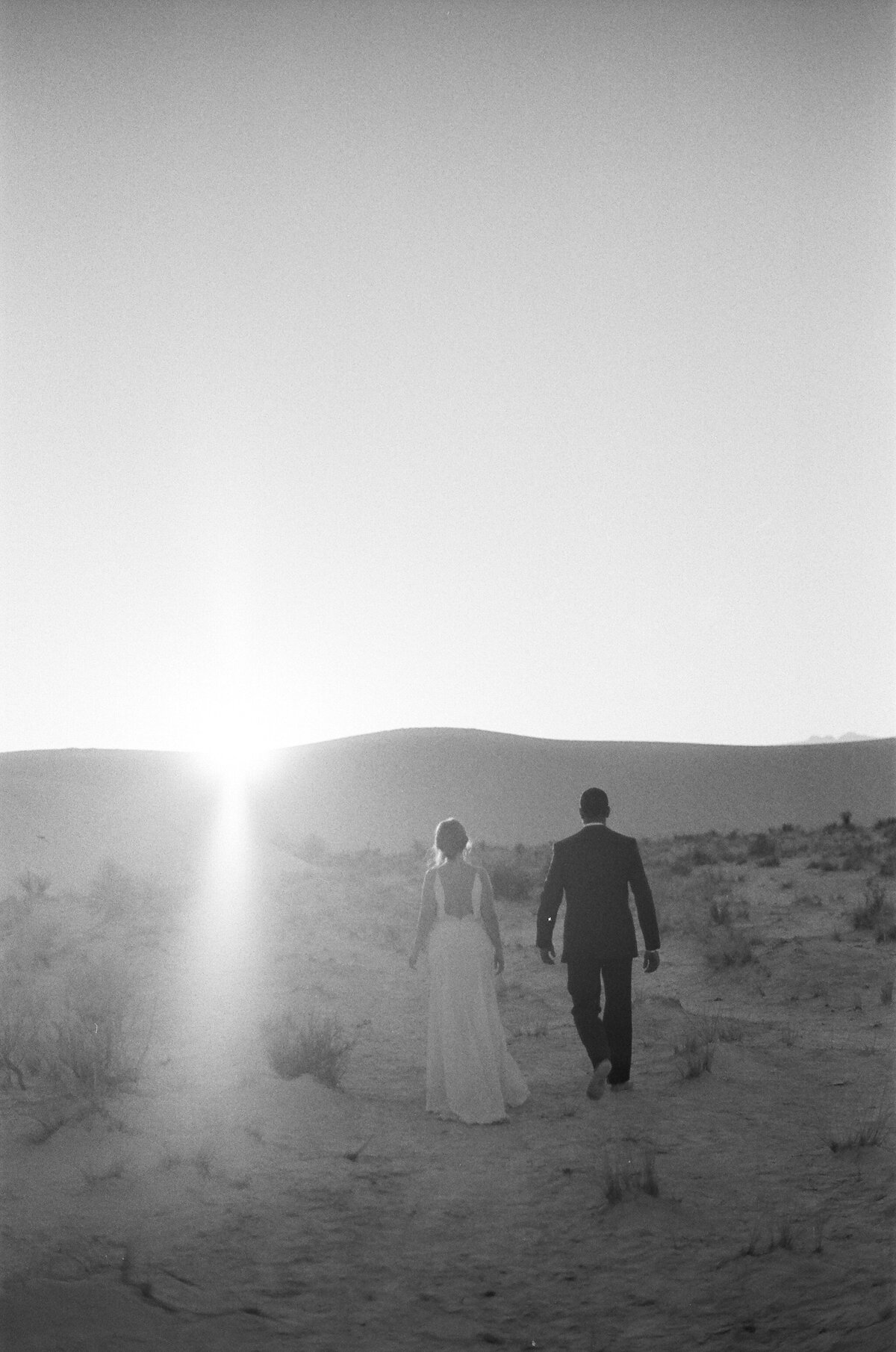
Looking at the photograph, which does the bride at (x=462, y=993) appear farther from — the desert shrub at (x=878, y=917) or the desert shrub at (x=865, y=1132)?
the desert shrub at (x=878, y=917)

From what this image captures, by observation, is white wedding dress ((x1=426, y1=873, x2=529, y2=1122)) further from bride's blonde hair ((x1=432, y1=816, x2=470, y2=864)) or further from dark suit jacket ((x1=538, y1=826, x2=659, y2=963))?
dark suit jacket ((x1=538, y1=826, x2=659, y2=963))

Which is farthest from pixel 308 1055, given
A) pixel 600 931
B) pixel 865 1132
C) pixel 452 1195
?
pixel 865 1132

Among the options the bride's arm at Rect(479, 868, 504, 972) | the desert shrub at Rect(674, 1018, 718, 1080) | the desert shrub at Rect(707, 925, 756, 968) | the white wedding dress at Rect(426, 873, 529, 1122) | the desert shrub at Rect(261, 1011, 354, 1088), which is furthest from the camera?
the desert shrub at Rect(707, 925, 756, 968)

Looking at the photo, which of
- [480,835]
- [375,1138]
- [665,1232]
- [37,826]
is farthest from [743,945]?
[480,835]

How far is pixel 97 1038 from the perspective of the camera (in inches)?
327

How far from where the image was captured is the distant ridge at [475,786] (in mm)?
51562

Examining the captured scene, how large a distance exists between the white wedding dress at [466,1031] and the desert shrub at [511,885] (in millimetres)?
12206

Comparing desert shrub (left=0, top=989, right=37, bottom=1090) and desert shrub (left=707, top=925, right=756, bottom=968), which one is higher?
desert shrub (left=707, top=925, right=756, bottom=968)

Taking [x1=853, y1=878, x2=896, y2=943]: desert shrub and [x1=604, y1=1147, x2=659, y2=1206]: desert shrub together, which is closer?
[x1=604, y1=1147, x2=659, y2=1206]: desert shrub

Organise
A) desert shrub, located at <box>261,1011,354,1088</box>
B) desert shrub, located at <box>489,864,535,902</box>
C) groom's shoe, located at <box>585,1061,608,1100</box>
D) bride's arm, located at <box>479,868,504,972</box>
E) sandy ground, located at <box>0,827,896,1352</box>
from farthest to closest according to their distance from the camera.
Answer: desert shrub, located at <box>489,864,535,902</box>
desert shrub, located at <box>261,1011,354,1088</box>
bride's arm, located at <box>479,868,504,972</box>
groom's shoe, located at <box>585,1061,608,1100</box>
sandy ground, located at <box>0,827,896,1352</box>

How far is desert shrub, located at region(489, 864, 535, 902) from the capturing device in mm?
20812

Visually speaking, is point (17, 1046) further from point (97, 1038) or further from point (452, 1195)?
point (452, 1195)

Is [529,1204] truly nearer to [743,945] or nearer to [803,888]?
[743,945]

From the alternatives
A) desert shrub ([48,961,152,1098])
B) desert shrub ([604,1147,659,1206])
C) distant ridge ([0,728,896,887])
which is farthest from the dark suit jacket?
distant ridge ([0,728,896,887])
